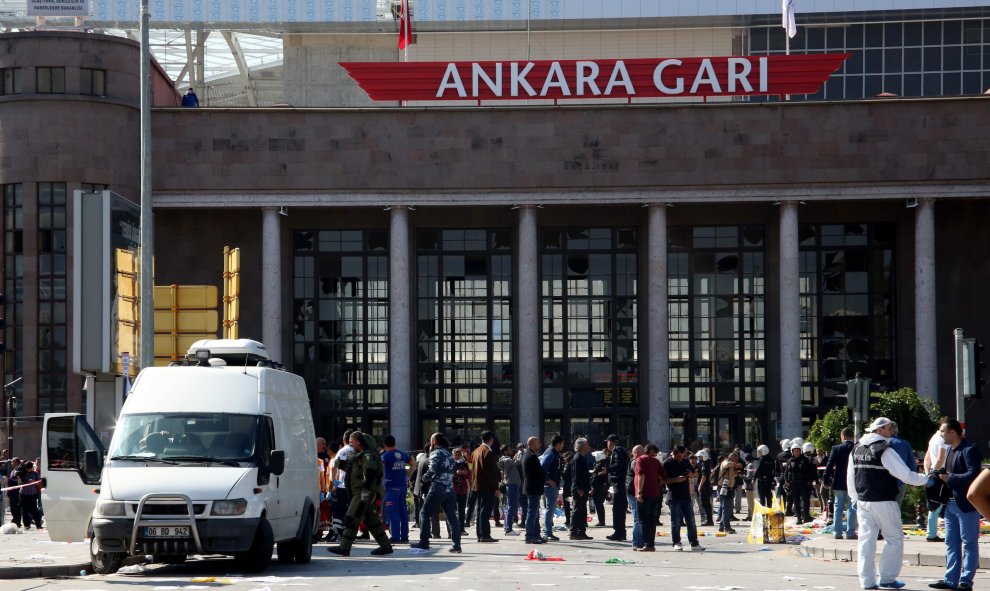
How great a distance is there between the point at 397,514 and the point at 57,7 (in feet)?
104

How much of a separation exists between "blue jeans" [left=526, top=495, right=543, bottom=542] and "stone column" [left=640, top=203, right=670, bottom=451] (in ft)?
84.0

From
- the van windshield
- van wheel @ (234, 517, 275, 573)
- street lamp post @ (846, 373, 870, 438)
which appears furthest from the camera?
street lamp post @ (846, 373, 870, 438)

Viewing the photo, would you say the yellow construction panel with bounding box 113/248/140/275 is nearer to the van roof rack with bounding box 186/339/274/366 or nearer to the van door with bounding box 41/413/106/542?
the van roof rack with bounding box 186/339/274/366

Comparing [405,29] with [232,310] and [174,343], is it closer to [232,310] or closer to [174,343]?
[232,310]

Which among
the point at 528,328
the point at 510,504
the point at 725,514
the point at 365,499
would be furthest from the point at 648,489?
the point at 528,328

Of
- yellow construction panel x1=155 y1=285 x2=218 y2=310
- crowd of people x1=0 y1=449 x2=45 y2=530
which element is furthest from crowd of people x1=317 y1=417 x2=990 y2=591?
crowd of people x1=0 y1=449 x2=45 y2=530

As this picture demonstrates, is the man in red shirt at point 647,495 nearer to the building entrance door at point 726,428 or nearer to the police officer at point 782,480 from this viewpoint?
the police officer at point 782,480

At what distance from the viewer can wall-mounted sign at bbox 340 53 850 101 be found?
158ft

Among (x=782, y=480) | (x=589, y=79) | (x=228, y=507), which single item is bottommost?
(x=782, y=480)

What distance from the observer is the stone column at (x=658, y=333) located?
160ft

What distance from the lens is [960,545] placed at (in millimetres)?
15047

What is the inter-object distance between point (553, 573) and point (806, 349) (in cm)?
3734

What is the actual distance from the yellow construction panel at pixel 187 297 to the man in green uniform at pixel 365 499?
4220mm

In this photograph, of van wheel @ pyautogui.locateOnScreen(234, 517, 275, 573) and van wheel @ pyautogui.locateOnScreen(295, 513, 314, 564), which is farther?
van wheel @ pyautogui.locateOnScreen(295, 513, 314, 564)
